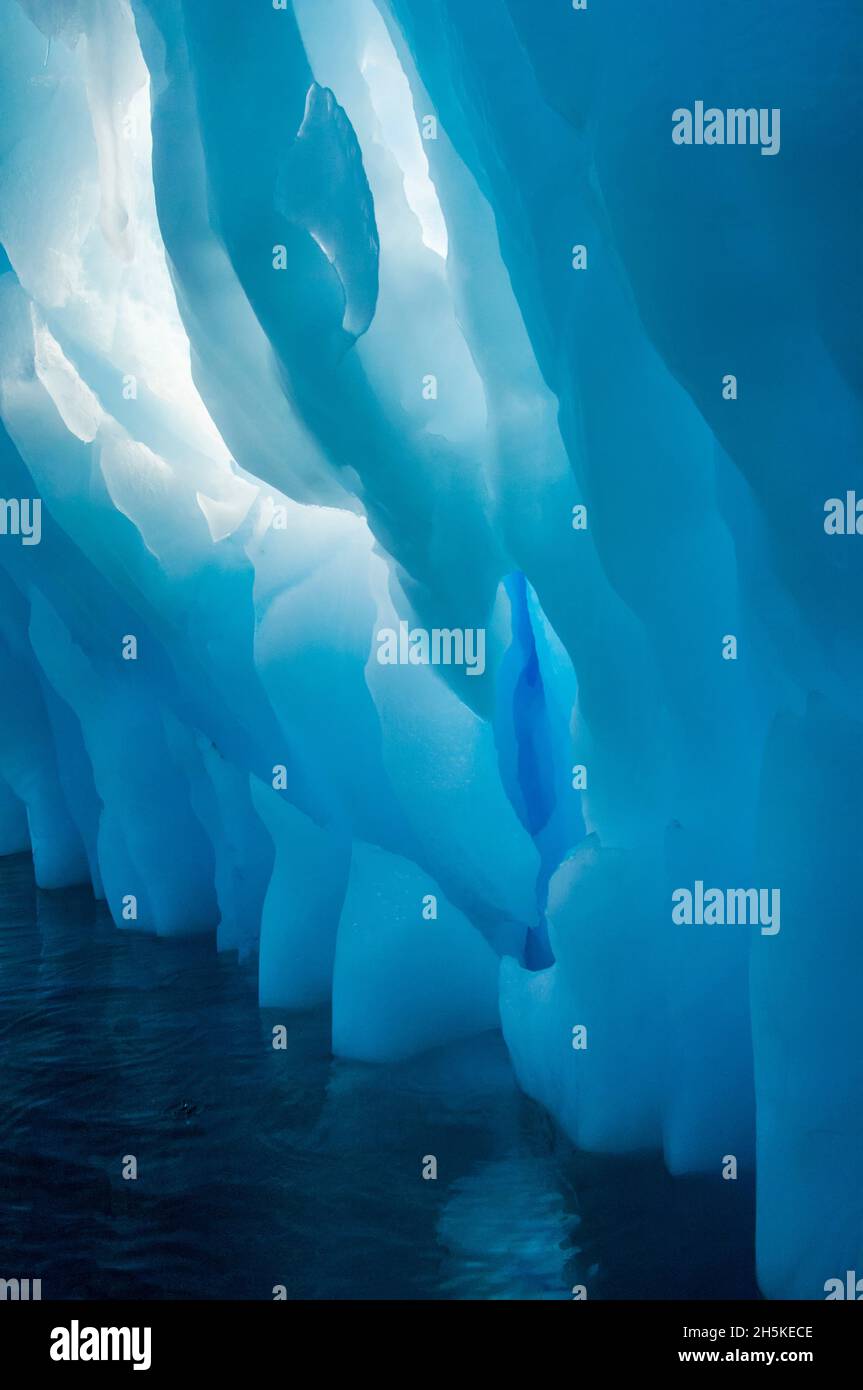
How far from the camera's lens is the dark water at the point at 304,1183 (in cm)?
378

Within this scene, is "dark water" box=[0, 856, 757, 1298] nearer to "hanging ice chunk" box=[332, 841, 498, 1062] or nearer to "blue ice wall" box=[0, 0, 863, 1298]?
"hanging ice chunk" box=[332, 841, 498, 1062]

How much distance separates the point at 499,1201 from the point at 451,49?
361cm

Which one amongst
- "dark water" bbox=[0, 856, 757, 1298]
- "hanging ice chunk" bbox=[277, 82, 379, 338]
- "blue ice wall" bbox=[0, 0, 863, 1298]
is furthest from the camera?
"hanging ice chunk" bbox=[277, 82, 379, 338]

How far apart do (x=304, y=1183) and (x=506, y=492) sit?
2.50 m

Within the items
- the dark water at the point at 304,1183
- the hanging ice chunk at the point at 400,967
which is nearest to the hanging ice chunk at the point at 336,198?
the hanging ice chunk at the point at 400,967

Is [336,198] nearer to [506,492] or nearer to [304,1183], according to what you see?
[506,492]

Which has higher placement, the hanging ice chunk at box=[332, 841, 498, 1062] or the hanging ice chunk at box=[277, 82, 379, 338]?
the hanging ice chunk at box=[277, 82, 379, 338]

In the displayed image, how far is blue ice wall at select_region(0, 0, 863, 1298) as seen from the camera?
3.02 m

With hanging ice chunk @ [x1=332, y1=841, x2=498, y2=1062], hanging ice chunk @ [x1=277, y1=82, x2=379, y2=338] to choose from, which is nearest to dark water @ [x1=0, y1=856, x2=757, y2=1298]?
hanging ice chunk @ [x1=332, y1=841, x2=498, y2=1062]

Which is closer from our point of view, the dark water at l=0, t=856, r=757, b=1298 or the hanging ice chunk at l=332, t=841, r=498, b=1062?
the dark water at l=0, t=856, r=757, b=1298

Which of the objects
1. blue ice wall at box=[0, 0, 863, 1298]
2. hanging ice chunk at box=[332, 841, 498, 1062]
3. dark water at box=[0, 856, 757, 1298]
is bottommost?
dark water at box=[0, 856, 757, 1298]

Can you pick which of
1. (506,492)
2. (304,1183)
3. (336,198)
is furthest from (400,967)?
(336,198)

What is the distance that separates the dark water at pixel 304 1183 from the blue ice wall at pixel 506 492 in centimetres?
27

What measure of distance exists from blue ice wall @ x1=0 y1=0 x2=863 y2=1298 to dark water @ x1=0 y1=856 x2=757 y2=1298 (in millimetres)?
272
